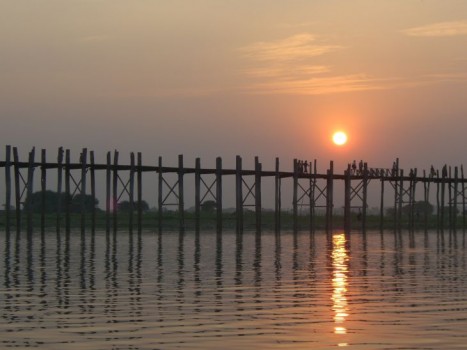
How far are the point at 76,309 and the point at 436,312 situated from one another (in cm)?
552

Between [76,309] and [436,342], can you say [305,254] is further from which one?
[436,342]

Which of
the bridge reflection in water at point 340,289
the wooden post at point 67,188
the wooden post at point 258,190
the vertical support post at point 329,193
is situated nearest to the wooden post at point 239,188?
the wooden post at point 258,190

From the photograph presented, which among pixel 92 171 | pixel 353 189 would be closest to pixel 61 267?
pixel 92 171

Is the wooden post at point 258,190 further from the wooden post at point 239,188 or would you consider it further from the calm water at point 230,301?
the calm water at point 230,301

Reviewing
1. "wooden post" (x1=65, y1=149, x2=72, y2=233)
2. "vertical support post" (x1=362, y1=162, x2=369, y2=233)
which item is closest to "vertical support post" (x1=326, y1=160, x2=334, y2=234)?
"vertical support post" (x1=362, y1=162, x2=369, y2=233)

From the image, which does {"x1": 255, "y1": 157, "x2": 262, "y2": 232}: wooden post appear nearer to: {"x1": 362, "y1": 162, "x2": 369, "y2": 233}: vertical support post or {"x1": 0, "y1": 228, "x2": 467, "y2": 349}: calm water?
{"x1": 362, "y1": 162, "x2": 369, "y2": 233}: vertical support post

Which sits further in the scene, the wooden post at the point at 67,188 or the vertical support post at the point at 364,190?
the vertical support post at the point at 364,190

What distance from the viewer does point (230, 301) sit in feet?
59.3

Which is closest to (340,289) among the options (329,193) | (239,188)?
(239,188)

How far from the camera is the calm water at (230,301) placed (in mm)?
13805

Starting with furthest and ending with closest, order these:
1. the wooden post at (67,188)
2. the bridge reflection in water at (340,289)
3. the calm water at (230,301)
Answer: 1. the wooden post at (67,188)
2. the bridge reflection in water at (340,289)
3. the calm water at (230,301)

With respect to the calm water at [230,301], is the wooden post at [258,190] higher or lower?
higher

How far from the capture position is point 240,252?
34781 millimetres

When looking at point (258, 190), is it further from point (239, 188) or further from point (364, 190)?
point (364, 190)
